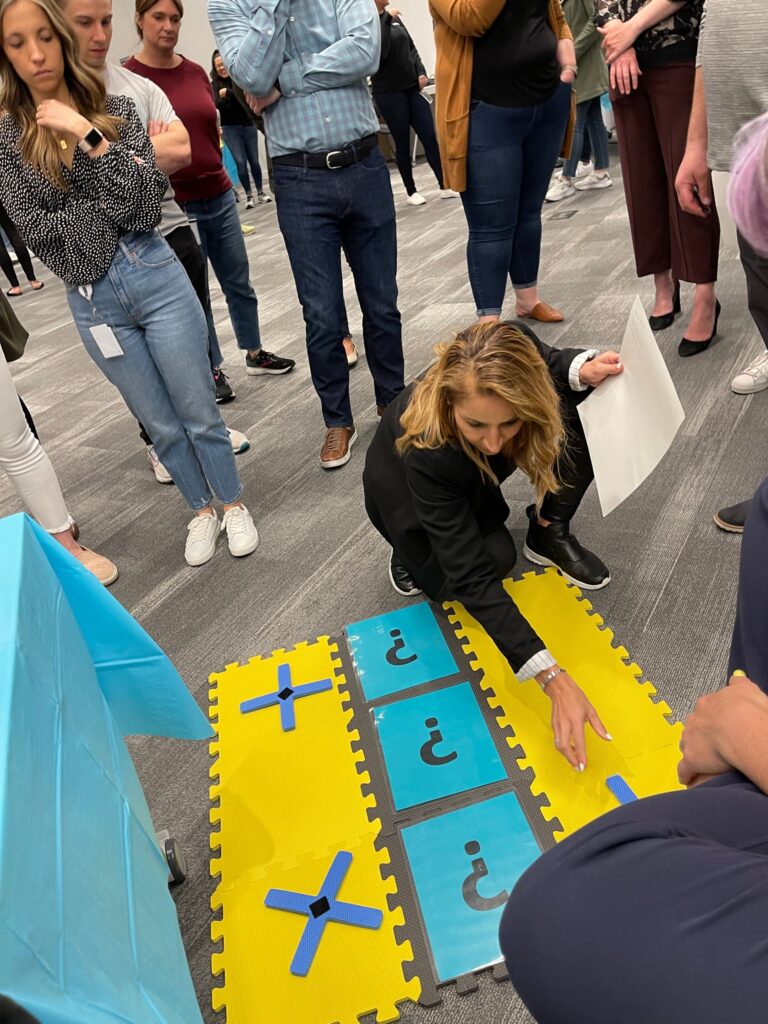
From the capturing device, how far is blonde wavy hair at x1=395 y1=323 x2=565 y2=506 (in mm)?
1234

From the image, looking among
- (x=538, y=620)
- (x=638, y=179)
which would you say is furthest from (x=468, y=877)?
(x=638, y=179)

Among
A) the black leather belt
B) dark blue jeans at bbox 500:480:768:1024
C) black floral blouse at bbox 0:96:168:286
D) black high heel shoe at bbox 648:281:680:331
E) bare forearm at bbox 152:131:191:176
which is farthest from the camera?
black high heel shoe at bbox 648:281:680:331

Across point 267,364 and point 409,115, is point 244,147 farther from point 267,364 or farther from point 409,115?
point 267,364

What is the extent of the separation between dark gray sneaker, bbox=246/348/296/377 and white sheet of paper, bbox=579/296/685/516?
1.93 metres

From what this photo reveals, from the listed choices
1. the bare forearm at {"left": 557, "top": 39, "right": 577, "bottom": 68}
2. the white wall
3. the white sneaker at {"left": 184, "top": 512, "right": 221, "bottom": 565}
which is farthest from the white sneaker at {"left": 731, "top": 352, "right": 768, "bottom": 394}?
the white wall

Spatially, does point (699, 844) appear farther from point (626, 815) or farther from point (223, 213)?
point (223, 213)

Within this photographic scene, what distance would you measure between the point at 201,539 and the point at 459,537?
95 centimetres

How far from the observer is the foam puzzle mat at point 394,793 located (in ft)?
3.57

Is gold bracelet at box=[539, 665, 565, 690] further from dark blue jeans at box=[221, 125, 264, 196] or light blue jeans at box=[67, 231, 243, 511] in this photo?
dark blue jeans at box=[221, 125, 264, 196]

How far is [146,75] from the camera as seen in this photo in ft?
7.70

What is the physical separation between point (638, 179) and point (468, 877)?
84.6 inches

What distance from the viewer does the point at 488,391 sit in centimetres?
123

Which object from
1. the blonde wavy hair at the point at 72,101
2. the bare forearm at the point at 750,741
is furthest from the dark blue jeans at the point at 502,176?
the bare forearm at the point at 750,741

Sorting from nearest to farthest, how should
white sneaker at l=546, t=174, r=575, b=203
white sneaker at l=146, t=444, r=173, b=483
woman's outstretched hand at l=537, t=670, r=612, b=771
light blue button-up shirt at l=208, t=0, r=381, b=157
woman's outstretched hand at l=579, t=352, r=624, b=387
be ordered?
woman's outstretched hand at l=537, t=670, r=612, b=771 < woman's outstretched hand at l=579, t=352, r=624, b=387 < light blue button-up shirt at l=208, t=0, r=381, b=157 < white sneaker at l=146, t=444, r=173, b=483 < white sneaker at l=546, t=174, r=575, b=203
